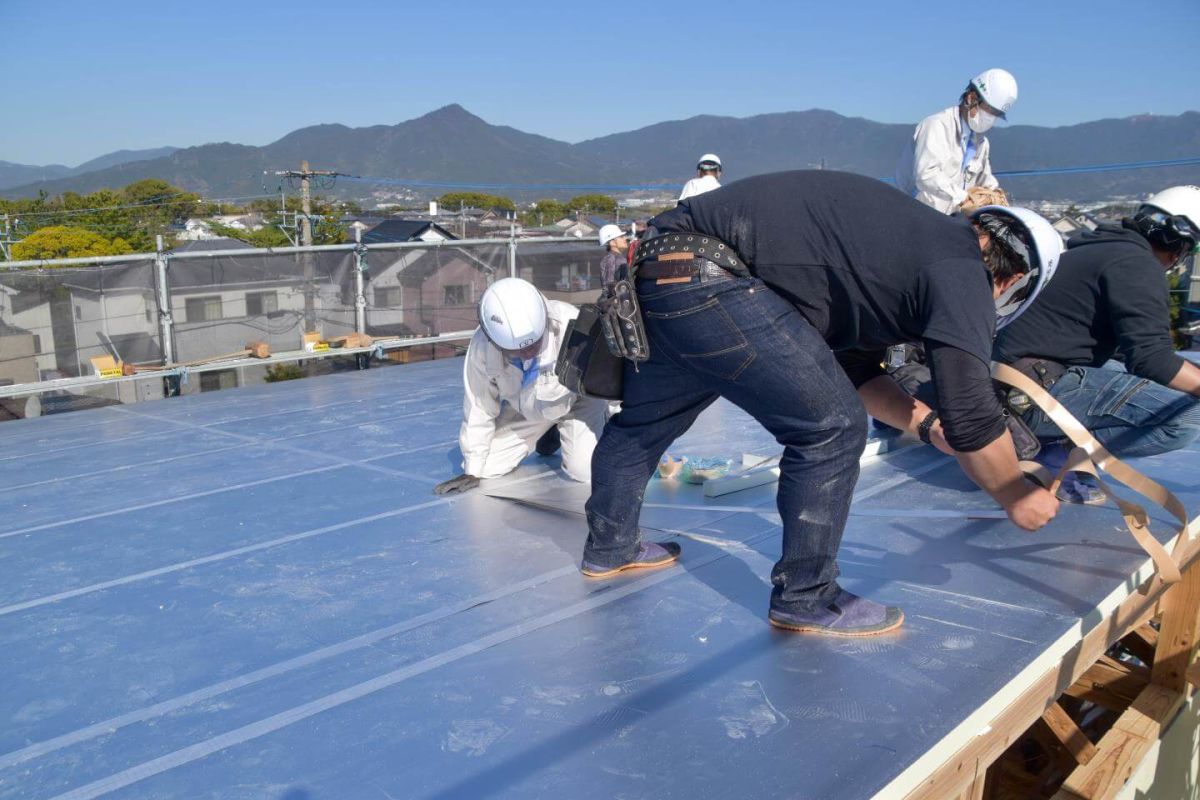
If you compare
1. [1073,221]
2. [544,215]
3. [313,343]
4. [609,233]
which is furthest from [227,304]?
[544,215]

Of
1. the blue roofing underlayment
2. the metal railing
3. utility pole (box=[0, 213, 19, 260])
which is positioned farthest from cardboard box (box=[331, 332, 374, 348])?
utility pole (box=[0, 213, 19, 260])

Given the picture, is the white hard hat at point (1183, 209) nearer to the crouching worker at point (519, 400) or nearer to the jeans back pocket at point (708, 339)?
the jeans back pocket at point (708, 339)

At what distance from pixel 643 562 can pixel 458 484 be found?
1.38 meters

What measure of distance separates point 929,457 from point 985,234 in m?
2.19

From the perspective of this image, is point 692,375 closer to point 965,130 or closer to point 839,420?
point 839,420

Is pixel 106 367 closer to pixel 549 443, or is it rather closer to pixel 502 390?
pixel 549 443

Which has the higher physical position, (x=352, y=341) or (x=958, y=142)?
(x=958, y=142)

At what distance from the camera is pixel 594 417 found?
4.16 meters

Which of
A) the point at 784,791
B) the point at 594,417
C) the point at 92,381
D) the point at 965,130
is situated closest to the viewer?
the point at 784,791

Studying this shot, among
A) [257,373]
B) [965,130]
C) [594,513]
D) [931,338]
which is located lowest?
[257,373]

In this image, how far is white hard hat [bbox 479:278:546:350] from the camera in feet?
12.1

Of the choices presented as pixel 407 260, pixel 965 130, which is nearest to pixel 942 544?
pixel 965 130

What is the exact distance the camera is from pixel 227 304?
8.55 meters

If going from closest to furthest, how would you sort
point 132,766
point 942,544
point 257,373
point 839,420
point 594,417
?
point 132,766 → point 839,420 → point 942,544 → point 594,417 → point 257,373
